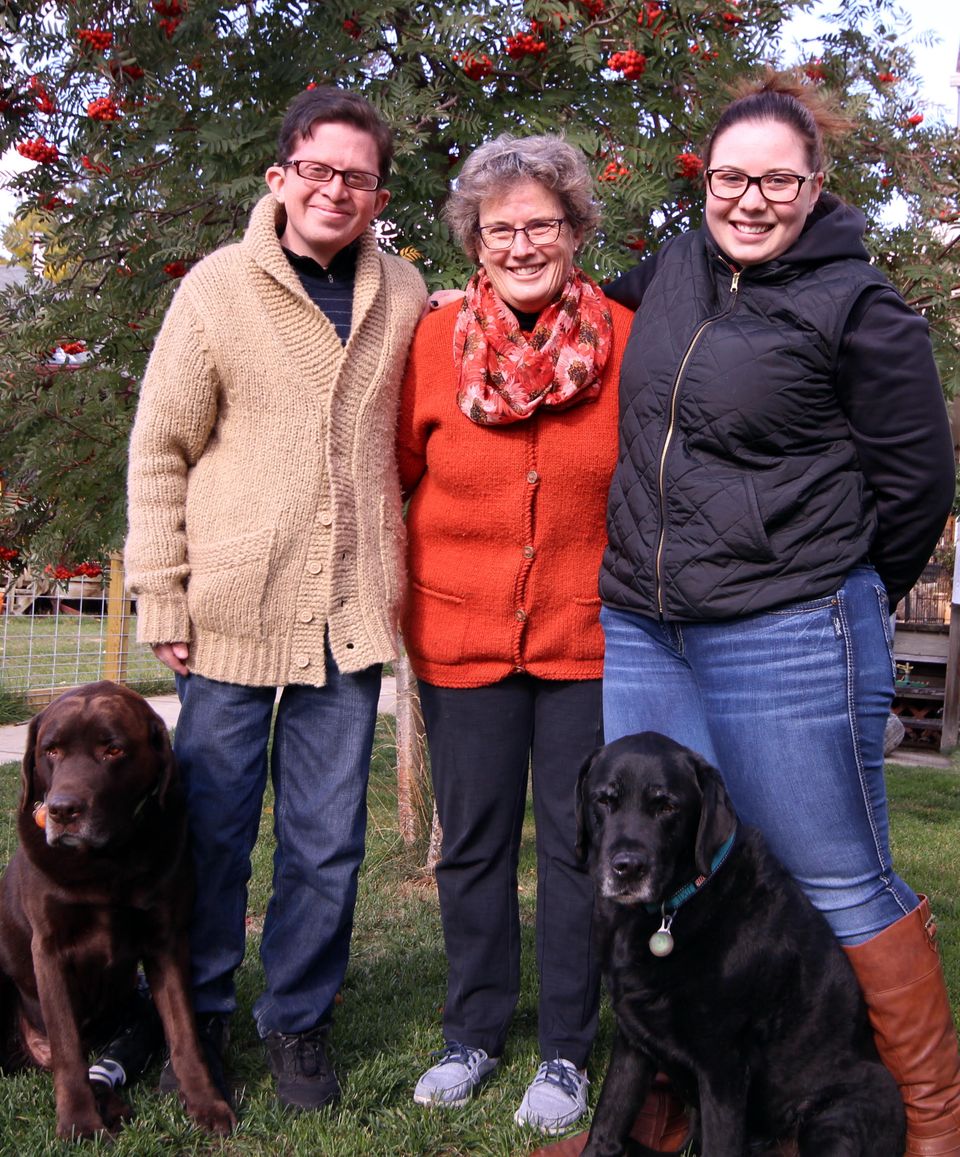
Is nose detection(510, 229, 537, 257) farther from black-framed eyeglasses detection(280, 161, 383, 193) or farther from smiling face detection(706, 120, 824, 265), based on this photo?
smiling face detection(706, 120, 824, 265)

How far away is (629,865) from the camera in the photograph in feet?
7.75

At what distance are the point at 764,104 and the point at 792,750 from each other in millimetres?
1335

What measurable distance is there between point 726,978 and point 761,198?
1591 mm

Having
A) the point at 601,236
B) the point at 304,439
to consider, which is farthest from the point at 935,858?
the point at 304,439

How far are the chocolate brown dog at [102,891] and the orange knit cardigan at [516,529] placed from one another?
0.75 m

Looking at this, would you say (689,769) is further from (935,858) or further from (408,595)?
(935,858)

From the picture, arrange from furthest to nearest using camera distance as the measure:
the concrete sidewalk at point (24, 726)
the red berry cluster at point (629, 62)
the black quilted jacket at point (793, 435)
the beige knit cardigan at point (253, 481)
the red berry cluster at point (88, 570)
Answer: the concrete sidewalk at point (24, 726) < the red berry cluster at point (88, 570) < the red berry cluster at point (629, 62) < the beige knit cardigan at point (253, 481) < the black quilted jacket at point (793, 435)

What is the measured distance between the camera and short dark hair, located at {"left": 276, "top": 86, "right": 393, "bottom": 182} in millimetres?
2652

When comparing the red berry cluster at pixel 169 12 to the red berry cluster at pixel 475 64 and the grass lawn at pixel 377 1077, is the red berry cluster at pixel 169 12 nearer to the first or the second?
the red berry cluster at pixel 475 64

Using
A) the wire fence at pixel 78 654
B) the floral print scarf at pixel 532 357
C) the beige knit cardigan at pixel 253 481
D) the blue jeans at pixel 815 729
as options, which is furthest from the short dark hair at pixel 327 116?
the wire fence at pixel 78 654

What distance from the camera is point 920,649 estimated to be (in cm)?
1054

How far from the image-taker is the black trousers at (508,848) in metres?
2.87

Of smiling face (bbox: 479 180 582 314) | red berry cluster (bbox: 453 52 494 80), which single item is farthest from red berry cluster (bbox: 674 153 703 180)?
smiling face (bbox: 479 180 582 314)

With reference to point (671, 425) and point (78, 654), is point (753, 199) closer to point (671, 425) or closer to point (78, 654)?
point (671, 425)
